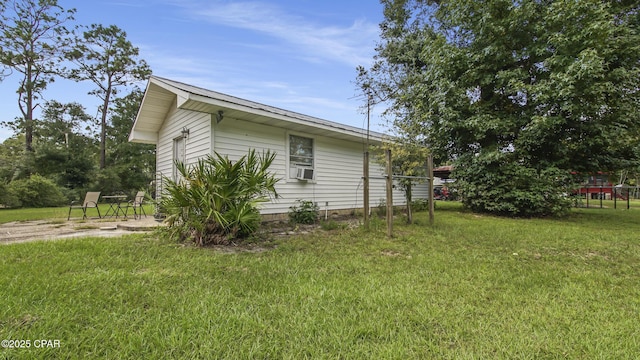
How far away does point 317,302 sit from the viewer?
2.26 m

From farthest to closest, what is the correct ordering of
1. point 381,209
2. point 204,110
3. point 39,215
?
point 381,209 < point 39,215 < point 204,110

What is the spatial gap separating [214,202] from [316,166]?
3806mm

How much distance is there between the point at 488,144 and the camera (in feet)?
29.8

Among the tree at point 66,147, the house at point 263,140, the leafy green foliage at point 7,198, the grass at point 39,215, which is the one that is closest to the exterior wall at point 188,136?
the house at point 263,140

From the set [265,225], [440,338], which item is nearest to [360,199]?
[265,225]

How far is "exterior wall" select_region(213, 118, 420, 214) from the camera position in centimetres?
622

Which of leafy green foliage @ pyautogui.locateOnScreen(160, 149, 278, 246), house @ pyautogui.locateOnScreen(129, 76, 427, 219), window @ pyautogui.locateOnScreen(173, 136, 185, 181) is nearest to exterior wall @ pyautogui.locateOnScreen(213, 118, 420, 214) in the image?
house @ pyautogui.locateOnScreen(129, 76, 427, 219)

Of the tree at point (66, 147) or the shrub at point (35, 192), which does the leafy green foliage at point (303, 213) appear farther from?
the tree at point (66, 147)

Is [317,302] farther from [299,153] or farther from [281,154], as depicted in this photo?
[299,153]

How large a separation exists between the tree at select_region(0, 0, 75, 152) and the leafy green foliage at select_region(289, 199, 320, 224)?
772 inches

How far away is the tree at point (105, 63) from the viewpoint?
20469mm

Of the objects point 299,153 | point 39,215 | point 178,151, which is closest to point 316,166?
point 299,153

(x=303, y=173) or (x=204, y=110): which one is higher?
(x=204, y=110)

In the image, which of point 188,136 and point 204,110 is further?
point 188,136
